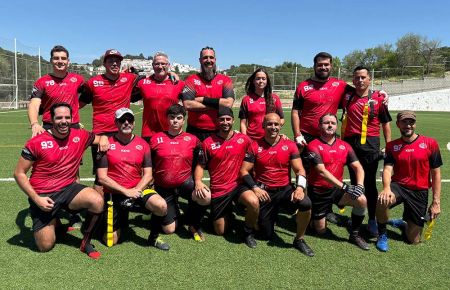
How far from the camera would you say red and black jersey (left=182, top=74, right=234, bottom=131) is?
5.22 metres

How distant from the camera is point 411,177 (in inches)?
179

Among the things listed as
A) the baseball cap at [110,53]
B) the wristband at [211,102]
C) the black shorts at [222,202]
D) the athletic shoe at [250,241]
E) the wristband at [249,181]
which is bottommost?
the athletic shoe at [250,241]

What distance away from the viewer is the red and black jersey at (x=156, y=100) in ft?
17.1

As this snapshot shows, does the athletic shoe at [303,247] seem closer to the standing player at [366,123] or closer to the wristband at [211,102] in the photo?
the standing player at [366,123]

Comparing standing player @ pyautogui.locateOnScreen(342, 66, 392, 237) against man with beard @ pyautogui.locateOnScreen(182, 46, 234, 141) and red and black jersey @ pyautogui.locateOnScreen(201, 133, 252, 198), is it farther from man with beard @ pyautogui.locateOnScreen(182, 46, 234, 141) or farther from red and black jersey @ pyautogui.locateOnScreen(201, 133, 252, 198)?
man with beard @ pyautogui.locateOnScreen(182, 46, 234, 141)

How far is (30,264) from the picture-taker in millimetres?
3703

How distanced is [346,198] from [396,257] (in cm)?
86

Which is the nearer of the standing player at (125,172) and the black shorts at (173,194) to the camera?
the standing player at (125,172)

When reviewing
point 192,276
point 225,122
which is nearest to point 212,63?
point 225,122

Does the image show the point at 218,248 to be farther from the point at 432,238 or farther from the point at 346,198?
the point at 432,238

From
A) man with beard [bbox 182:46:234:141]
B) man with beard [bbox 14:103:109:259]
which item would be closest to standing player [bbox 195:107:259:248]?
man with beard [bbox 182:46:234:141]

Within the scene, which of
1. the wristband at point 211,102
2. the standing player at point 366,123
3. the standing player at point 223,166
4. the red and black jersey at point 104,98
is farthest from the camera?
the red and black jersey at point 104,98

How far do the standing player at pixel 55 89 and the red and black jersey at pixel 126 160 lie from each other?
3.36ft

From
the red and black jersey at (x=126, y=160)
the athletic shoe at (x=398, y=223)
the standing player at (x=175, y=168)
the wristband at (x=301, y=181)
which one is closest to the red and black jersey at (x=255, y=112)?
the standing player at (x=175, y=168)
